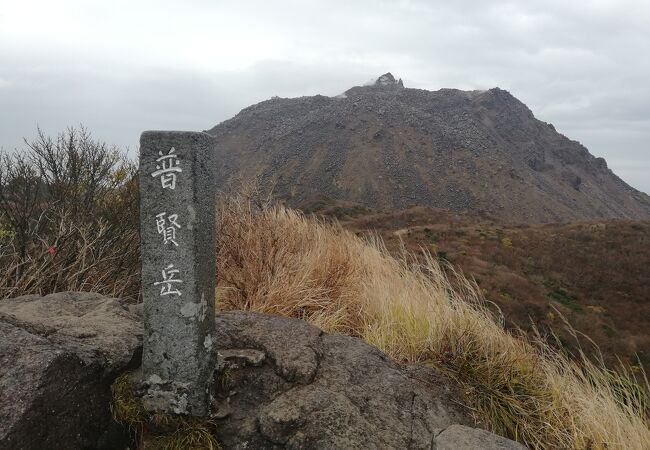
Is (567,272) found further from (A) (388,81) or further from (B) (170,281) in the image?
(A) (388,81)

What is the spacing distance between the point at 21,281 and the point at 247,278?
2.13 metres

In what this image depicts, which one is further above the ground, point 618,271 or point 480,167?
point 480,167

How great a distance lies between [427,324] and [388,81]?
9084cm

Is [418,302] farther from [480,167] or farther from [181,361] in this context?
[480,167]

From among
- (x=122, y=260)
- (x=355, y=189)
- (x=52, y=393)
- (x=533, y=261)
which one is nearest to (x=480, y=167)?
(x=355, y=189)

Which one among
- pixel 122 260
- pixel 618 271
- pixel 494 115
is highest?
pixel 494 115

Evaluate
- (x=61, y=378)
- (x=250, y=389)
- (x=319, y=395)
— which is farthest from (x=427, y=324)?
(x=61, y=378)

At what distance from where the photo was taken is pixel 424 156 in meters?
59.0

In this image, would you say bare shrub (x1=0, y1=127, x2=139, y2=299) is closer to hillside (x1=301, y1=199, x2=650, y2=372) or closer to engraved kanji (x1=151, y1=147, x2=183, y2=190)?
engraved kanji (x1=151, y1=147, x2=183, y2=190)

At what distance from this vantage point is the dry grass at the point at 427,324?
3.14 meters

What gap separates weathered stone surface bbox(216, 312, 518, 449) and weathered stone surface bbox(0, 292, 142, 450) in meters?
0.59

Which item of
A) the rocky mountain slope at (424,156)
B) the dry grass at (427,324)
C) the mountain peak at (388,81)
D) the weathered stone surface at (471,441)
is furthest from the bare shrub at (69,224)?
the mountain peak at (388,81)

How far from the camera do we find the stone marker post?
256cm

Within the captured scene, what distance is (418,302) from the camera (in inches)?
186
